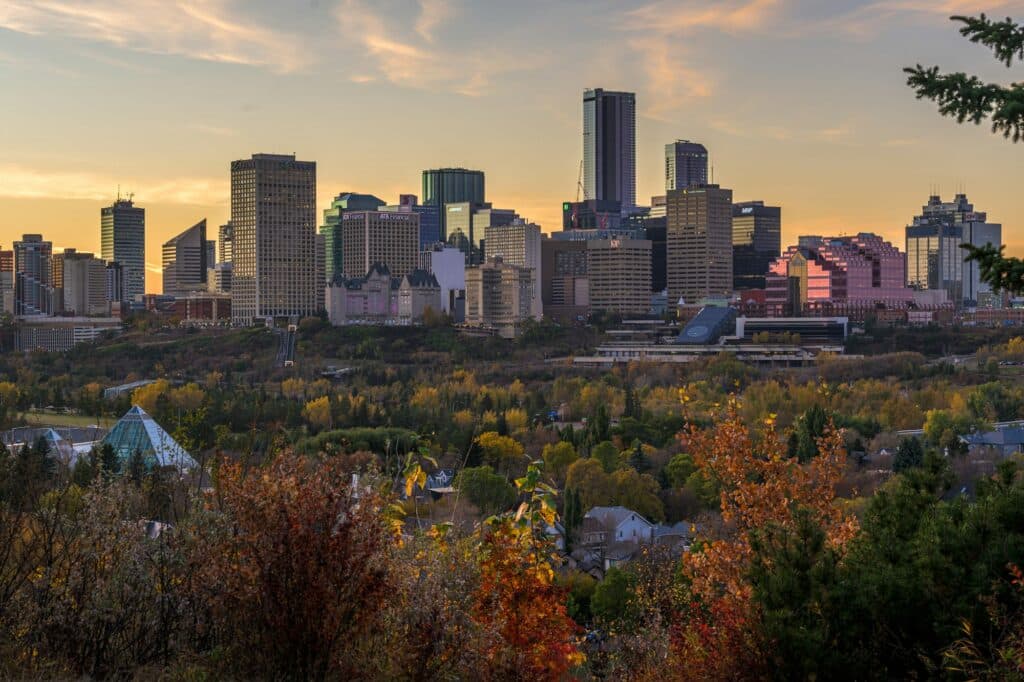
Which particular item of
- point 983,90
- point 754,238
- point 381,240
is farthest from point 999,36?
point 754,238

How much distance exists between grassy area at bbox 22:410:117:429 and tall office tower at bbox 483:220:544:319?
68.0 m

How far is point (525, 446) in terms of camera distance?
41.0 m

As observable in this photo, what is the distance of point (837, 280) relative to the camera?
9406 cm

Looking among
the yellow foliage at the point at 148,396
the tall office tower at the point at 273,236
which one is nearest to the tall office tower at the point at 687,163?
the tall office tower at the point at 273,236

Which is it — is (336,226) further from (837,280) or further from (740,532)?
(740,532)

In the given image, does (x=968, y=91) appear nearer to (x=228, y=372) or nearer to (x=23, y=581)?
(x=23, y=581)

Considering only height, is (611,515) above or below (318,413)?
below

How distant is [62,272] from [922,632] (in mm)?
140501

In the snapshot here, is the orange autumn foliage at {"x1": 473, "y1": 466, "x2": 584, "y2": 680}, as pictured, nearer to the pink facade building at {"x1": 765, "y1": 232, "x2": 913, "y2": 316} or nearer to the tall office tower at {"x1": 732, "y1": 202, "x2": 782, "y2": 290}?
the pink facade building at {"x1": 765, "y1": 232, "x2": 913, "y2": 316}

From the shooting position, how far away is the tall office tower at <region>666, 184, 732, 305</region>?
400 feet

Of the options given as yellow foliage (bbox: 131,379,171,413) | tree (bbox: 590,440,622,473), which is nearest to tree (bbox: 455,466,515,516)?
tree (bbox: 590,440,622,473)

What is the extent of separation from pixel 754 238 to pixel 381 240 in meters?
41.9

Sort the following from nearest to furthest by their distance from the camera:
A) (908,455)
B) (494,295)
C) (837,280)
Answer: (908,455) < (837,280) < (494,295)

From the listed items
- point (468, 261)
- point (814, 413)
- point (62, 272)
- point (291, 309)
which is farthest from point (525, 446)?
point (62, 272)
